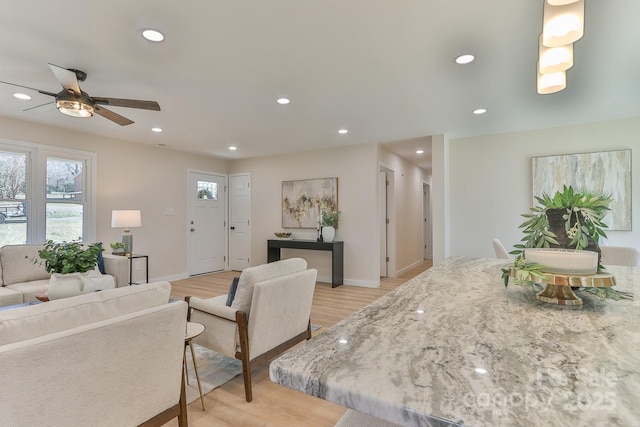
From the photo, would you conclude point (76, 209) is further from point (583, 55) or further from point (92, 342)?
point (583, 55)

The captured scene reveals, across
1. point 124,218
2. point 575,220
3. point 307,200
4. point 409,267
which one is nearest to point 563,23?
point 575,220

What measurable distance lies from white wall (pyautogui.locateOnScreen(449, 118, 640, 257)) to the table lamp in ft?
15.8

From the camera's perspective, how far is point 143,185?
5227mm

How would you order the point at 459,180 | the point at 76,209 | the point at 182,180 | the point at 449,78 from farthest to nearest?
the point at 182,180 → the point at 459,180 → the point at 76,209 → the point at 449,78

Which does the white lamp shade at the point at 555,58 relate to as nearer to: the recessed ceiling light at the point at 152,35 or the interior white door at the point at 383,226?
the recessed ceiling light at the point at 152,35

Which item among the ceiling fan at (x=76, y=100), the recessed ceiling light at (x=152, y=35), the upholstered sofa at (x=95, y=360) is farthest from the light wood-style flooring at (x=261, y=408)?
the recessed ceiling light at (x=152, y=35)

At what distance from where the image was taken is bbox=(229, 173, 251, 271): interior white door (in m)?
6.50

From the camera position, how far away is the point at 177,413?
1599 millimetres

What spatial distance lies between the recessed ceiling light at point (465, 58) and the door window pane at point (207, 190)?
520 cm

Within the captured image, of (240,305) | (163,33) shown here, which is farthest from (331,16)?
(240,305)

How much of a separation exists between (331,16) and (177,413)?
7.95 ft

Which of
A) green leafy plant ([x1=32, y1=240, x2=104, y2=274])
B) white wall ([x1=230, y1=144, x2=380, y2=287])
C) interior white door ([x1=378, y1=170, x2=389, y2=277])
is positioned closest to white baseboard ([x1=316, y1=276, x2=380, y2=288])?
white wall ([x1=230, y1=144, x2=380, y2=287])

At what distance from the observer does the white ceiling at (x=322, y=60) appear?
1.89m

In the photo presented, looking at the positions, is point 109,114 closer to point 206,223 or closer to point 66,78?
point 66,78
